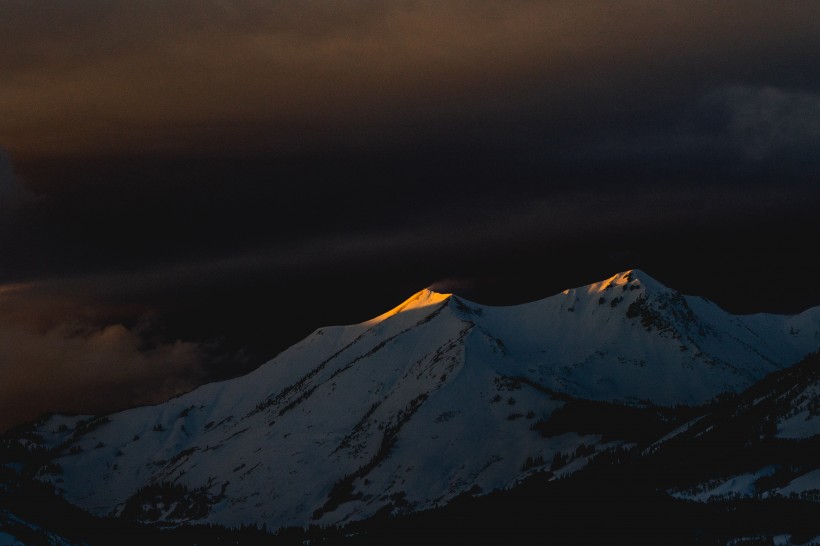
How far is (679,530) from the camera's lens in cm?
19825

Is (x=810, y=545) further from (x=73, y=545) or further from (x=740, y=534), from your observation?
(x=73, y=545)

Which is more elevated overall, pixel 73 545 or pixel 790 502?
pixel 73 545

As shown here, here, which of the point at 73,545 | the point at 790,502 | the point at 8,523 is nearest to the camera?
the point at 8,523

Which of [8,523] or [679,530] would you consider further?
[679,530]

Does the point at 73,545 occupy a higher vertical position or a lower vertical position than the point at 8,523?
lower

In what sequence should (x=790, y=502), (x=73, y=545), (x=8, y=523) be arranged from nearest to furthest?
(x=8, y=523) → (x=73, y=545) → (x=790, y=502)

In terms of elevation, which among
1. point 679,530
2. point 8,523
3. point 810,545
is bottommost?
point 679,530

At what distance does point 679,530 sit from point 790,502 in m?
19.0

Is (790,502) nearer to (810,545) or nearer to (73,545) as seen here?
(810,545)

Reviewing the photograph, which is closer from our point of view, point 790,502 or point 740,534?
point 740,534

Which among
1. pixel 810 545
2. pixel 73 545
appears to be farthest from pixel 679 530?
pixel 73 545

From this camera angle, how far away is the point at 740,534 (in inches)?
7156

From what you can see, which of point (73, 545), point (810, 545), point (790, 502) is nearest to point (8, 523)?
point (73, 545)

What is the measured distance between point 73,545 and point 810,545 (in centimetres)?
10701
